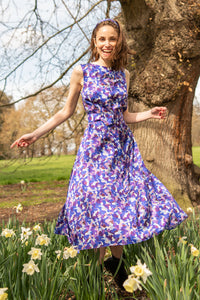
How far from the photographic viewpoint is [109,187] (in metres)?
2.19

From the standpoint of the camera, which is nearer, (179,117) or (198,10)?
(198,10)

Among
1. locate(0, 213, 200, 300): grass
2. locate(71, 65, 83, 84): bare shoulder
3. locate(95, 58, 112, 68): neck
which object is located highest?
locate(95, 58, 112, 68): neck

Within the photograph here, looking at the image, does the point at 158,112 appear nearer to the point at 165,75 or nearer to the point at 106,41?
the point at 106,41

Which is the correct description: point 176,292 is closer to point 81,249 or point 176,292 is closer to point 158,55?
point 81,249

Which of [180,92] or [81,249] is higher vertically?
[180,92]

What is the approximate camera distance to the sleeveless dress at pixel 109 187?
6.86ft

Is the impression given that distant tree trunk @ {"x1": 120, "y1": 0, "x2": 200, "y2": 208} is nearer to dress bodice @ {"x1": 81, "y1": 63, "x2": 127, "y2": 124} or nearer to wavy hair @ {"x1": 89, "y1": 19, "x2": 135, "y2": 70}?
wavy hair @ {"x1": 89, "y1": 19, "x2": 135, "y2": 70}

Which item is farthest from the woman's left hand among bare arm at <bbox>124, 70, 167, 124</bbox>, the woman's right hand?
the woman's right hand

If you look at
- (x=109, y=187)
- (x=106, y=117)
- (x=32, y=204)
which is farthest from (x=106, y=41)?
(x=32, y=204)

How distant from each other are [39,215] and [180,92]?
304 centimetres

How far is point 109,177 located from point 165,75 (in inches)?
102

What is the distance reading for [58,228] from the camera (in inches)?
93.7

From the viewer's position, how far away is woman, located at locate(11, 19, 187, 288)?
2104 mm

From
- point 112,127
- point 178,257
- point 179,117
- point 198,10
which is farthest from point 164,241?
point 198,10
